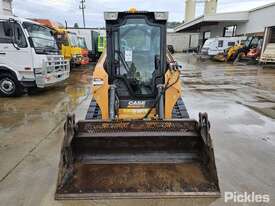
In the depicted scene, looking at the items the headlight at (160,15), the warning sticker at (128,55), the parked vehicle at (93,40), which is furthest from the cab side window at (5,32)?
the parked vehicle at (93,40)

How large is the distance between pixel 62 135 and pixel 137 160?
7.09 feet

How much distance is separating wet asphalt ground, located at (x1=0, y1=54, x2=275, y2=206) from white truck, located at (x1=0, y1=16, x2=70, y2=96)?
1.75 feet

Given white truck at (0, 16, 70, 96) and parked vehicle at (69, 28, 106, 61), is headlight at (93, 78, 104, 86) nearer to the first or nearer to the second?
white truck at (0, 16, 70, 96)

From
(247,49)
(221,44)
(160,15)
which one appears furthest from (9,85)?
(221,44)

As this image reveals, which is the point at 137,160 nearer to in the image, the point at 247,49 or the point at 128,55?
the point at 128,55

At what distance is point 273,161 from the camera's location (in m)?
3.78

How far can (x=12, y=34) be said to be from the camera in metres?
7.20

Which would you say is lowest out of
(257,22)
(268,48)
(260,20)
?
(268,48)

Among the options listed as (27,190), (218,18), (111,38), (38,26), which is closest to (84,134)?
(27,190)

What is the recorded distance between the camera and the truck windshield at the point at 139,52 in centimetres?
410

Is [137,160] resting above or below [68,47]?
below

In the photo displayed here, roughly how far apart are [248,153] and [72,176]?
2.90m

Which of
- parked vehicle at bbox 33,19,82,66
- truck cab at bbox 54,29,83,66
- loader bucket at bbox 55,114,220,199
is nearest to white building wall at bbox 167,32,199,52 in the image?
truck cab at bbox 54,29,83,66

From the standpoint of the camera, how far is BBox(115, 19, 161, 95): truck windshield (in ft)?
13.5
